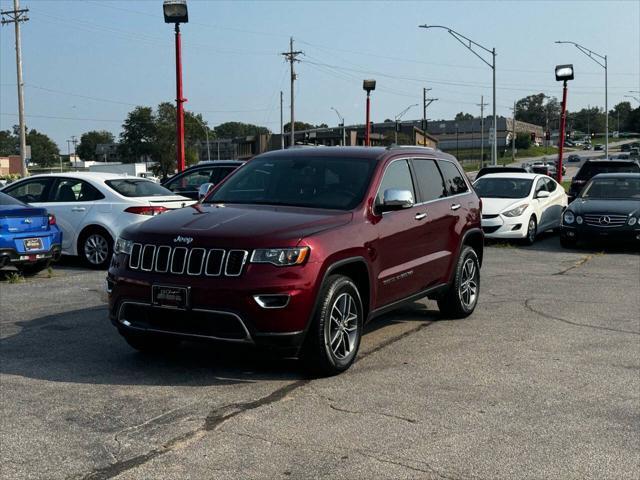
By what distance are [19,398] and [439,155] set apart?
4867 mm

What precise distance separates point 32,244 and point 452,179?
617 centimetres

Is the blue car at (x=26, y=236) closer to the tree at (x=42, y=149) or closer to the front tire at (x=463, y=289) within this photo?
the front tire at (x=463, y=289)

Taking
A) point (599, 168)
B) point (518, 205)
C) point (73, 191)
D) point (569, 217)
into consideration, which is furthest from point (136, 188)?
point (599, 168)

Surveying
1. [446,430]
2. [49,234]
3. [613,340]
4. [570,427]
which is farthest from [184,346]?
[49,234]

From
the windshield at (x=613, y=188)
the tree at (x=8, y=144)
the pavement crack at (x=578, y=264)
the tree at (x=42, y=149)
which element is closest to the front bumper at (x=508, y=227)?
the windshield at (x=613, y=188)

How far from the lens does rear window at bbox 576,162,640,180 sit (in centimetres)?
2378

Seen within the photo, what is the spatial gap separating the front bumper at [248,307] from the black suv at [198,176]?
10348 millimetres

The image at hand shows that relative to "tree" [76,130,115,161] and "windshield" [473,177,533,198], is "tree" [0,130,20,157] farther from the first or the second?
"windshield" [473,177,533,198]

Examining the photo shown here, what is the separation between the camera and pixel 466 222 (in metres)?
8.47

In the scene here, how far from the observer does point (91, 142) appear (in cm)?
18550

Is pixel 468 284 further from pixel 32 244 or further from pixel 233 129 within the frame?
pixel 233 129

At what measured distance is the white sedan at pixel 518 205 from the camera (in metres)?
16.4

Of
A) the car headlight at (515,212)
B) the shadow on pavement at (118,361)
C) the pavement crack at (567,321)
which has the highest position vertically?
the car headlight at (515,212)

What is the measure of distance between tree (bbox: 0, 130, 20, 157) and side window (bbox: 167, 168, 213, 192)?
6409 inches
